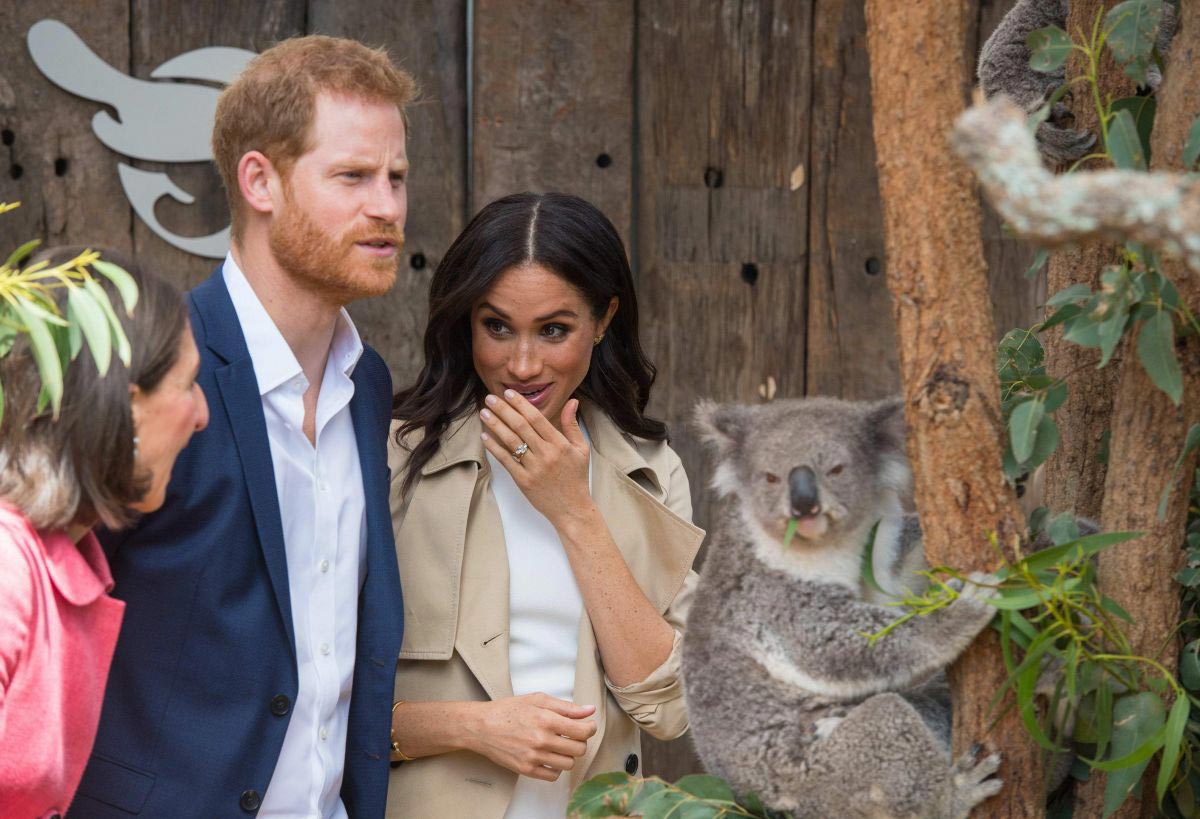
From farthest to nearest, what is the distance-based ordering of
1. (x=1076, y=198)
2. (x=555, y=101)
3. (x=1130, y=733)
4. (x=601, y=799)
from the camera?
(x=555, y=101) → (x=601, y=799) → (x=1130, y=733) → (x=1076, y=198)

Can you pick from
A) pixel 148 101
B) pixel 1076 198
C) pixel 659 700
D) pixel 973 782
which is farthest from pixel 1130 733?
pixel 148 101

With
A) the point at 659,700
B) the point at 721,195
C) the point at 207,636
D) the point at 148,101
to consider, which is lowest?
the point at 659,700

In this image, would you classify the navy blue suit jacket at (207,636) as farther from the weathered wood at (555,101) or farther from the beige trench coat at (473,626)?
the weathered wood at (555,101)

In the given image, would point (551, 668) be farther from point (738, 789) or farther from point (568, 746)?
point (738, 789)

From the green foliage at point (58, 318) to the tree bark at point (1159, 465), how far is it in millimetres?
1154

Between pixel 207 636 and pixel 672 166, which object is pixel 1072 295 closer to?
pixel 207 636

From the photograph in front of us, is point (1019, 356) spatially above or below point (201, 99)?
below

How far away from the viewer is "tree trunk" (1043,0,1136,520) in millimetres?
1850

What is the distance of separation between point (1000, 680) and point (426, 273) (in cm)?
239

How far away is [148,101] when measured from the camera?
11.2 feet

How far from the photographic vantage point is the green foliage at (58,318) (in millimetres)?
1357

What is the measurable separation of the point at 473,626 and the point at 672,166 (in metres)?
1.73

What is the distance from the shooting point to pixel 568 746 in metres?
2.18

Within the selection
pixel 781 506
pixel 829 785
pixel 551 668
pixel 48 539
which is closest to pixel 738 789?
pixel 829 785
